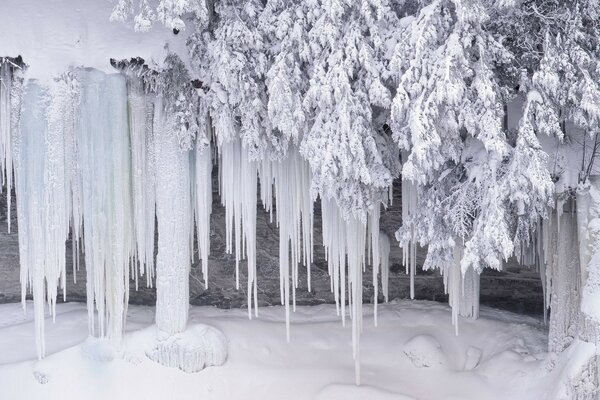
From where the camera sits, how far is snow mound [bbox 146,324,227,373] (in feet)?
26.0

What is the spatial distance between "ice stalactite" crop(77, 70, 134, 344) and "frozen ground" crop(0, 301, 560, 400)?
30.7 inches

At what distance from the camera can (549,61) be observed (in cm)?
620

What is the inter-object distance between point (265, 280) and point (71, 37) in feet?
17.3

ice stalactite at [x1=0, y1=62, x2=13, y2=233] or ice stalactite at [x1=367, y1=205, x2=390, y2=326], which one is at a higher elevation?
ice stalactite at [x1=0, y1=62, x2=13, y2=233]

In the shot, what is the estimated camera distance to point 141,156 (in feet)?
25.3

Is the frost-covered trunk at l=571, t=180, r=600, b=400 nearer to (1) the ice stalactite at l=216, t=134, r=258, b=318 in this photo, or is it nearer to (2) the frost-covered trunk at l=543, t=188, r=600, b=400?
(2) the frost-covered trunk at l=543, t=188, r=600, b=400

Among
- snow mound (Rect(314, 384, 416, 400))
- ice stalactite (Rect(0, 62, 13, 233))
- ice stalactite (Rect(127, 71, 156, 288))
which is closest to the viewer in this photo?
ice stalactite (Rect(0, 62, 13, 233))

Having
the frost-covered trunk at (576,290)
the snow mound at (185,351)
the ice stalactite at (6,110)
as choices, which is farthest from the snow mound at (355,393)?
the ice stalactite at (6,110)

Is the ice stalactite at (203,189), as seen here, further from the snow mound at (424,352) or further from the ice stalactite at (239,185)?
the snow mound at (424,352)

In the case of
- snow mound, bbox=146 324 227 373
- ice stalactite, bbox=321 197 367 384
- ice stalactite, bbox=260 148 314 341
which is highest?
ice stalactite, bbox=260 148 314 341

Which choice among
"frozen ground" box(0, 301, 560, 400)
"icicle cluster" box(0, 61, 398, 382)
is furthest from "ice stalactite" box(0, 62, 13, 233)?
"frozen ground" box(0, 301, 560, 400)

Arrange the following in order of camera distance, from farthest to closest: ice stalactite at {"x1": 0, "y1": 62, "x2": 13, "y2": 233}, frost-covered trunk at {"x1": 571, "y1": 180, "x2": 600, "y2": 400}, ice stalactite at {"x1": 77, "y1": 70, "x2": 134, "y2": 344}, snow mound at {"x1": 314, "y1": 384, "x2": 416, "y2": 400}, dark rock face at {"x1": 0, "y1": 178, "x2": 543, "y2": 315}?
1. dark rock face at {"x1": 0, "y1": 178, "x2": 543, "y2": 315}
2. snow mound at {"x1": 314, "y1": 384, "x2": 416, "y2": 400}
3. ice stalactite at {"x1": 77, "y1": 70, "x2": 134, "y2": 344}
4. ice stalactite at {"x1": 0, "y1": 62, "x2": 13, "y2": 233}
5. frost-covered trunk at {"x1": 571, "y1": 180, "x2": 600, "y2": 400}

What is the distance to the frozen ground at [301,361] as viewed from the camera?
25.9 ft

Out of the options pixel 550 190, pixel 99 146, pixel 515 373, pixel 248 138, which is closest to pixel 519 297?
pixel 515 373
